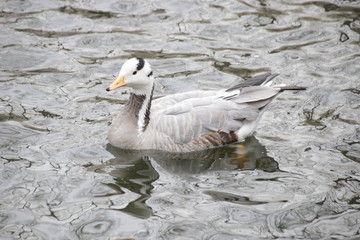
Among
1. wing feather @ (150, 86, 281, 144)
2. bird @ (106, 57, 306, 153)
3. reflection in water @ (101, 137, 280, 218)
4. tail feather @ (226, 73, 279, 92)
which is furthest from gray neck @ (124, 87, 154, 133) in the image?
tail feather @ (226, 73, 279, 92)

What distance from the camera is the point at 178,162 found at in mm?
8766

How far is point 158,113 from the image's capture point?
904 centimetres

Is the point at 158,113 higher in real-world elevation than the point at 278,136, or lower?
A: higher

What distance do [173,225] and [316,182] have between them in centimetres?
220

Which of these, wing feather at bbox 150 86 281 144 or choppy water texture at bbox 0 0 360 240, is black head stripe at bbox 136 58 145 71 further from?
choppy water texture at bbox 0 0 360 240

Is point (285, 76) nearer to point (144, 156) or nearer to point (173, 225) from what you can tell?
point (144, 156)

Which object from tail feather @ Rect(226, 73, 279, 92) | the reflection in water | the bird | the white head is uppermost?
the white head

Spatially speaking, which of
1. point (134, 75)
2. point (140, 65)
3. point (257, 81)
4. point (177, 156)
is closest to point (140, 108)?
point (134, 75)

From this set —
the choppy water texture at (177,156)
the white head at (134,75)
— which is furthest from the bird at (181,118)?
Answer: the choppy water texture at (177,156)

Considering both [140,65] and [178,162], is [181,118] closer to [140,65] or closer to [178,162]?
[178,162]

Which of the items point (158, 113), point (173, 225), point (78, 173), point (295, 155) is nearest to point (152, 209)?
point (173, 225)

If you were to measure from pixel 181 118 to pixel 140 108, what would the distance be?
632mm

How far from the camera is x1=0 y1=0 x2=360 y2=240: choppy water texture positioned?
23.8 ft

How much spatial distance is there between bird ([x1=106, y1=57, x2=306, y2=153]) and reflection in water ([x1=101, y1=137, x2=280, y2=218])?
0.36 ft
